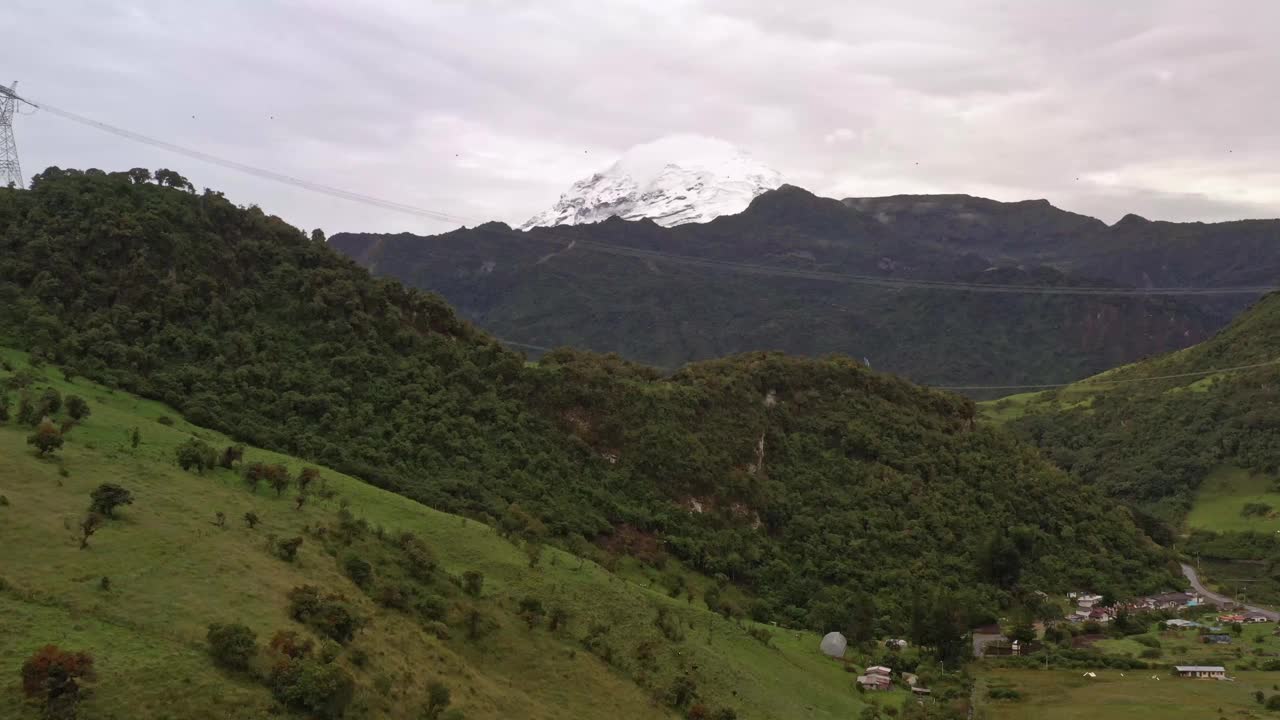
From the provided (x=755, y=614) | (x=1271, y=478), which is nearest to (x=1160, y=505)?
(x=1271, y=478)

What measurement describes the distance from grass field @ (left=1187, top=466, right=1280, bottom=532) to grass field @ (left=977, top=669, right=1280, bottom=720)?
48576 millimetres

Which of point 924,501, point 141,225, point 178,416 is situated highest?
point 141,225

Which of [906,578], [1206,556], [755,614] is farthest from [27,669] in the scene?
[1206,556]

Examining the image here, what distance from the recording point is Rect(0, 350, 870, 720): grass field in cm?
2552

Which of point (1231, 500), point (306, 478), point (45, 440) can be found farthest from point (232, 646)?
point (1231, 500)

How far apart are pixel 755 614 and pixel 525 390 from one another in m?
18.8

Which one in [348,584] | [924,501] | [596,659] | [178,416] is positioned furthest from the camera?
[924,501]

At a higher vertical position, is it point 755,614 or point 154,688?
point 154,688

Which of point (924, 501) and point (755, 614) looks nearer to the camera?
point (755, 614)

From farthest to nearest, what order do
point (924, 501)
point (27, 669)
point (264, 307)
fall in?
point (924, 501) < point (264, 307) < point (27, 669)

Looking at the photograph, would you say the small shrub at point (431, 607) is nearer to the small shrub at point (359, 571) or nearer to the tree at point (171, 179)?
the small shrub at point (359, 571)

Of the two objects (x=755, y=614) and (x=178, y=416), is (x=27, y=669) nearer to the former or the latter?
(x=178, y=416)

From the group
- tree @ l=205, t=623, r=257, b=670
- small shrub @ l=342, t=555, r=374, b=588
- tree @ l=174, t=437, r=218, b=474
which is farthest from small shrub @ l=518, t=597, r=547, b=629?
tree @ l=174, t=437, r=218, b=474

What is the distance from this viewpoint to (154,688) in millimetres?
24453
